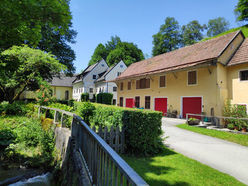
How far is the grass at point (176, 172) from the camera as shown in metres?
4.01

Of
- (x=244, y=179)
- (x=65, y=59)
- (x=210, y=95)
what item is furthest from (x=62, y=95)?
(x=244, y=179)

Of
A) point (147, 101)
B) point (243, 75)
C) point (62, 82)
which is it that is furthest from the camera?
point (62, 82)

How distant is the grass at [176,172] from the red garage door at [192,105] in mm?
10918

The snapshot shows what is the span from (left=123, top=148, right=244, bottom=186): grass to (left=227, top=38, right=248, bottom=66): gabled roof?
12647 mm

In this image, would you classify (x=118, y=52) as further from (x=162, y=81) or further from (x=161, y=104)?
(x=161, y=104)

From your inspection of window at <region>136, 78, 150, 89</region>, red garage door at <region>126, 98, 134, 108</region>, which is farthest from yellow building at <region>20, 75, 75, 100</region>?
window at <region>136, 78, 150, 89</region>

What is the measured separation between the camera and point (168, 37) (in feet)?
A: 155

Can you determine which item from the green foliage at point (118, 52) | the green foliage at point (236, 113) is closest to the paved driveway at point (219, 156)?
the green foliage at point (236, 113)

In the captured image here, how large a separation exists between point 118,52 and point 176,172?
45.1 m

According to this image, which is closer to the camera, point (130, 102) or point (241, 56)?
point (241, 56)

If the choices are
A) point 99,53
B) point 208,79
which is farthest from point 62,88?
point 208,79

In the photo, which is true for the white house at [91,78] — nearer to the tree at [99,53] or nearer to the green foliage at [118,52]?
the green foliage at [118,52]

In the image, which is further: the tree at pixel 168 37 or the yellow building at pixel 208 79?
the tree at pixel 168 37

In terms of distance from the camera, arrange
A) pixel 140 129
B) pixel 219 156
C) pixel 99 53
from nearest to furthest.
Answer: pixel 140 129 < pixel 219 156 < pixel 99 53
